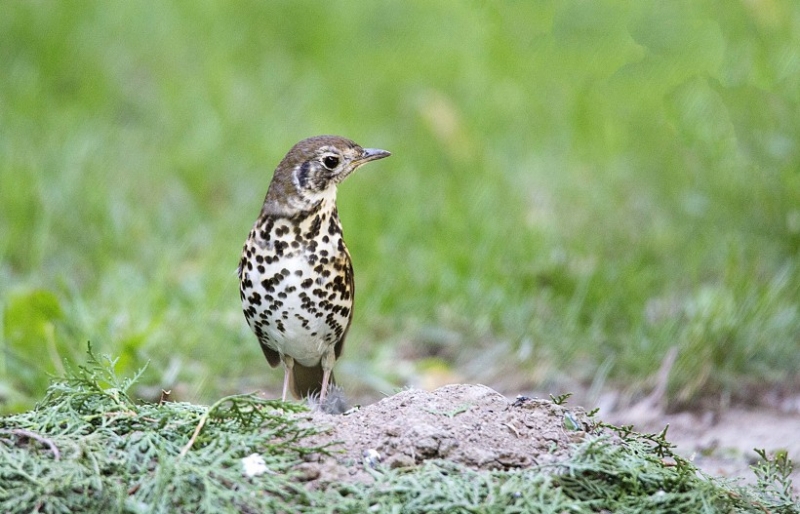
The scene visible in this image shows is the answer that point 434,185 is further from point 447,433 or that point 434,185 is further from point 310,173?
point 447,433

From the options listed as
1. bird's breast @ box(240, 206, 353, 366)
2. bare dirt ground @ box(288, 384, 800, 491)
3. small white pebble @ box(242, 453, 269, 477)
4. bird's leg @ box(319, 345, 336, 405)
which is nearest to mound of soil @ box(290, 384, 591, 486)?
bare dirt ground @ box(288, 384, 800, 491)

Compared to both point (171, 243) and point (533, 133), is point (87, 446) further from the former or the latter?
point (533, 133)

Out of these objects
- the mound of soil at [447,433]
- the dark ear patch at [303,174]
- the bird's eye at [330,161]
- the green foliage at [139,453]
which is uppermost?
the bird's eye at [330,161]

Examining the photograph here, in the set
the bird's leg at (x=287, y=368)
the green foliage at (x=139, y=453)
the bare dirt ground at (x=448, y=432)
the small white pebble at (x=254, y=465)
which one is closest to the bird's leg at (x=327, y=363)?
the bird's leg at (x=287, y=368)

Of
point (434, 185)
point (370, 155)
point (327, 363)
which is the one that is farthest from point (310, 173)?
point (434, 185)

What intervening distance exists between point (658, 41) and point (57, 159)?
4.04m

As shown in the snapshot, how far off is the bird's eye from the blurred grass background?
938 mm

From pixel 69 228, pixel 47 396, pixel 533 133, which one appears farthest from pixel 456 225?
pixel 47 396

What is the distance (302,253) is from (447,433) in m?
1.24

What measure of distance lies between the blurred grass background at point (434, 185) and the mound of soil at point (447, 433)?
4.30ft

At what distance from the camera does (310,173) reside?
4070 mm

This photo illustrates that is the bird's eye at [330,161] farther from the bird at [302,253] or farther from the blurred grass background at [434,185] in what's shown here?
the blurred grass background at [434,185]

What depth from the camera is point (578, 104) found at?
816 cm

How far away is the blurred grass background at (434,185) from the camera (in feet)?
17.4
